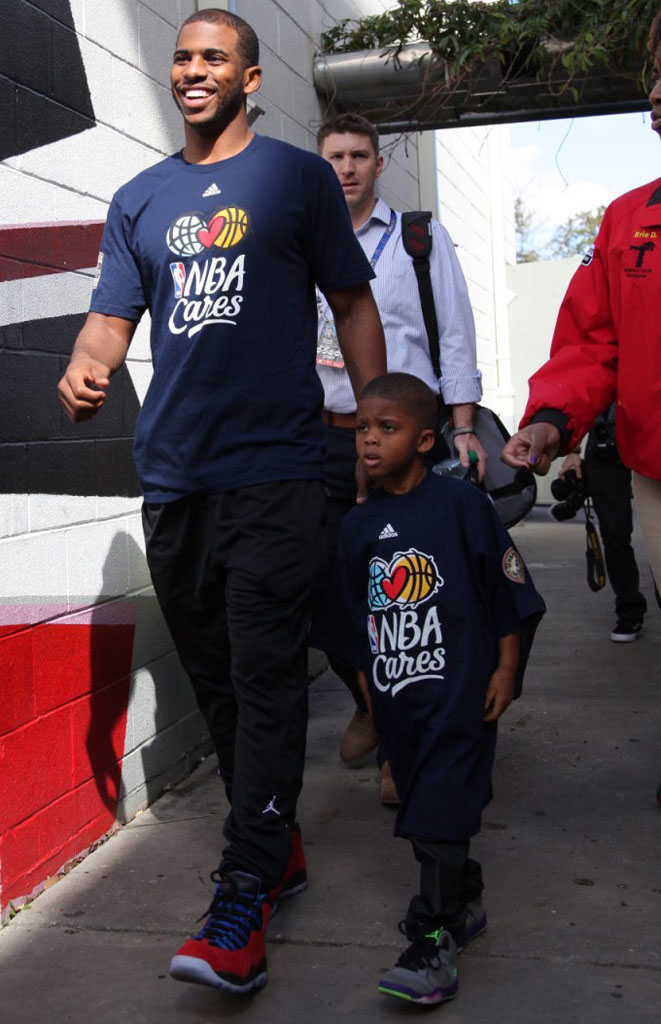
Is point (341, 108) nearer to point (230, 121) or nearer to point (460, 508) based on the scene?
point (230, 121)

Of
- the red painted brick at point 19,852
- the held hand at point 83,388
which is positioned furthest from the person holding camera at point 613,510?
the held hand at point 83,388

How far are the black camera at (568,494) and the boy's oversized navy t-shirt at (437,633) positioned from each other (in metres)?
3.44

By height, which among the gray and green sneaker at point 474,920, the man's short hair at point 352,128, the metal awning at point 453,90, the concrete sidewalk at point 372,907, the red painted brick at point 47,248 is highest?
the metal awning at point 453,90

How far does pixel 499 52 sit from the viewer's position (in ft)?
19.9

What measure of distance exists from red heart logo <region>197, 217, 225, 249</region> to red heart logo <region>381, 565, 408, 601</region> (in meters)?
0.86

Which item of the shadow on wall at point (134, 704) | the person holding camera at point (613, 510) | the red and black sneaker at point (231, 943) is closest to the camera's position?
the red and black sneaker at point (231, 943)

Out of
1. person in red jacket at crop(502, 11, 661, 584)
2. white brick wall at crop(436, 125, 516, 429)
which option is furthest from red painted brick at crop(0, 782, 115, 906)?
white brick wall at crop(436, 125, 516, 429)

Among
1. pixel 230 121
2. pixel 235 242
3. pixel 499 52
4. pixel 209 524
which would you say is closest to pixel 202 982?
pixel 209 524

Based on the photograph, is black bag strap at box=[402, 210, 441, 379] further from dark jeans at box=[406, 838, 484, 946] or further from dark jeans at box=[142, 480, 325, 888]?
dark jeans at box=[406, 838, 484, 946]

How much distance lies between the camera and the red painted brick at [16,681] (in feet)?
10.0

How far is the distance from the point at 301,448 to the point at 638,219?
107 centimetres

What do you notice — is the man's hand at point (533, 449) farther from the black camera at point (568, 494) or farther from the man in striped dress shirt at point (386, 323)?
the black camera at point (568, 494)

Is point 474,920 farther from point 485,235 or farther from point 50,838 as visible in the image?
point 485,235

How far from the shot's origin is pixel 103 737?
11.9 feet
